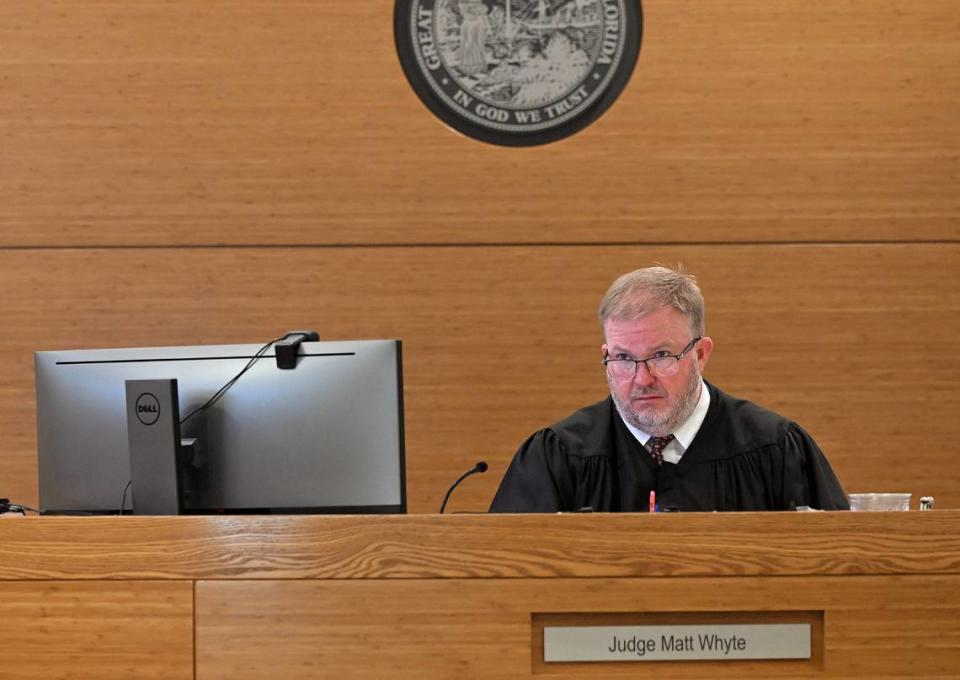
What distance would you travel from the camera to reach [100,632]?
6.05 feet

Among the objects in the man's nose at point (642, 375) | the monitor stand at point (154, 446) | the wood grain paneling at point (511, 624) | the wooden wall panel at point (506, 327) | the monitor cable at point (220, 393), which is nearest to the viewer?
the wood grain paneling at point (511, 624)

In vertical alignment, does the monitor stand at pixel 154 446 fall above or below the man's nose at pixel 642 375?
below

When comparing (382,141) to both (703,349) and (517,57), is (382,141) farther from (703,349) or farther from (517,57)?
(703,349)

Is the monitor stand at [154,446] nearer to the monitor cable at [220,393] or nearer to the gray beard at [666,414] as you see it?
the monitor cable at [220,393]

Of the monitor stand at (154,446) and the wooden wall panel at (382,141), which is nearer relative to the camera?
the monitor stand at (154,446)

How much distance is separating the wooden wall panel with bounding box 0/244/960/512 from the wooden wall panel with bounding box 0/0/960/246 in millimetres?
A: 90

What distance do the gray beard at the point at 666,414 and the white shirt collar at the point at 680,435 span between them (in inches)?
0.6

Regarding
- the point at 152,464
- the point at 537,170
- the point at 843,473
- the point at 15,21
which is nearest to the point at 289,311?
the point at 537,170

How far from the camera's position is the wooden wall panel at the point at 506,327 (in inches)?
153

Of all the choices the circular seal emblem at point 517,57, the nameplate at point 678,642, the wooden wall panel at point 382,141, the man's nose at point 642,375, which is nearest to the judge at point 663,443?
the man's nose at point 642,375

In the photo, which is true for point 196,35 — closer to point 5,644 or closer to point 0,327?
point 0,327

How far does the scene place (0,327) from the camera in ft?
12.8

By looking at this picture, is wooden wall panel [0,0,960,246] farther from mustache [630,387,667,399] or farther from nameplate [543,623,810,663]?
nameplate [543,623,810,663]

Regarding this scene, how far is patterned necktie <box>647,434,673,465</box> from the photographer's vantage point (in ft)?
9.28
